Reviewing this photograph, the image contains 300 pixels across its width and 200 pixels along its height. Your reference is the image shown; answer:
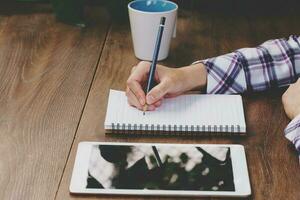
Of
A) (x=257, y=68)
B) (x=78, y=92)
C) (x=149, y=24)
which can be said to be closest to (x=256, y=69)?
(x=257, y=68)

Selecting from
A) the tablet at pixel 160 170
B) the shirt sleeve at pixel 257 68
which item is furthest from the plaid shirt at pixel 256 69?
the tablet at pixel 160 170

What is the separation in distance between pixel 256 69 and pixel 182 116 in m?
0.28

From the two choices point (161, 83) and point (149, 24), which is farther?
point (149, 24)

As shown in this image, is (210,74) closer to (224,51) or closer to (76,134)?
(224,51)

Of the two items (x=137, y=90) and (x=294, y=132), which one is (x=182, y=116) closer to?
(x=137, y=90)

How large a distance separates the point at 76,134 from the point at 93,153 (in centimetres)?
9

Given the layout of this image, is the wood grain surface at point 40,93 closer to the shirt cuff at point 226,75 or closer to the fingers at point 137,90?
the fingers at point 137,90

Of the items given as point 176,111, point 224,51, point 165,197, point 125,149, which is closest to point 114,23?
point 224,51

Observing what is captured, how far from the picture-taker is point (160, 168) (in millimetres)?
765

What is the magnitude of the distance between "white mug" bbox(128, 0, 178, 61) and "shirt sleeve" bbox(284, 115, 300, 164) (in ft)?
Answer: 1.42

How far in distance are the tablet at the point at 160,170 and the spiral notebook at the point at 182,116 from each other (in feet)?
0.18

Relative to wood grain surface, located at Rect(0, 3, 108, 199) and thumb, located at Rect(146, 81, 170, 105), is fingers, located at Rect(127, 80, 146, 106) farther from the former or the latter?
wood grain surface, located at Rect(0, 3, 108, 199)

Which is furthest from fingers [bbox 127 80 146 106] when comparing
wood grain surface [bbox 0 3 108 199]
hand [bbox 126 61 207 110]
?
wood grain surface [bbox 0 3 108 199]

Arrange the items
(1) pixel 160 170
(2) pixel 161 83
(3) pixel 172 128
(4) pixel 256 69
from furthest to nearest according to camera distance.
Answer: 1. (4) pixel 256 69
2. (2) pixel 161 83
3. (3) pixel 172 128
4. (1) pixel 160 170
